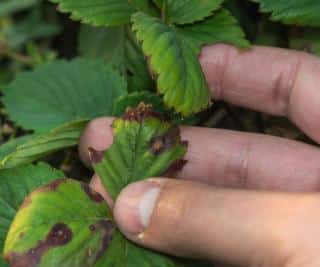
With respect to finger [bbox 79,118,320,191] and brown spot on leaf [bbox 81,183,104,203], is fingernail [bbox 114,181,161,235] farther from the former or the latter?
finger [bbox 79,118,320,191]

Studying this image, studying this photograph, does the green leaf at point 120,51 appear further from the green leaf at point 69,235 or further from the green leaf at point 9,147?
the green leaf at point 69,235

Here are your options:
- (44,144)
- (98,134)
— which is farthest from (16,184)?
(98,134)

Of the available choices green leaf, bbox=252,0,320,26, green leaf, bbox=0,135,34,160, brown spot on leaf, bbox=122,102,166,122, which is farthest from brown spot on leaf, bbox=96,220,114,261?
green leaf, bbox=252,0,320,26

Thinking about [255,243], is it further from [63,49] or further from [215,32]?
[63,49]

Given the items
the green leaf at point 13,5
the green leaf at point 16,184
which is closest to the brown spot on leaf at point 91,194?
the green leaf at point 16,184

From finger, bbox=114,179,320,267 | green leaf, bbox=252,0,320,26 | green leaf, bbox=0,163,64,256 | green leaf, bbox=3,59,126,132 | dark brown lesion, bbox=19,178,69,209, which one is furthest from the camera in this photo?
green leaf, bbox=3,59,126,132

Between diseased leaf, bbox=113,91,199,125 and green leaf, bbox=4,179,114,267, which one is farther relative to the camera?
diseased leaf, bbox=113,91,199,125
